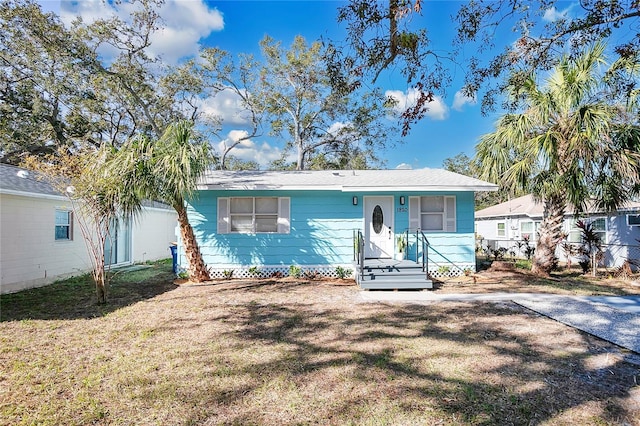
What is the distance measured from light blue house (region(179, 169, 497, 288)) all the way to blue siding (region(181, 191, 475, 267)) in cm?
3

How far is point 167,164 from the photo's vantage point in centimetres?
848

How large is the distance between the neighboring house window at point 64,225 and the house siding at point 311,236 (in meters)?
3.79

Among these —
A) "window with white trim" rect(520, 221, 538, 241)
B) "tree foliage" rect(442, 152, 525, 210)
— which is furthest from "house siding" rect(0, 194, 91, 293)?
"tree foliage" rect(442, 152, 525, 210)

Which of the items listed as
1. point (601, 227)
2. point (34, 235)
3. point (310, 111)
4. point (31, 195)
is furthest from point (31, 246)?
point (601, 227)

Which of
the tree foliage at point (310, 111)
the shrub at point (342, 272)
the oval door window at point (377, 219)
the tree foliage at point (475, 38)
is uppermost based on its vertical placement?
the tree foliage at point (310, 111)

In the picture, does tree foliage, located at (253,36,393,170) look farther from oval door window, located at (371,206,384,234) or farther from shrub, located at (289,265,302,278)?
shrub, located at (289,265,302,278)

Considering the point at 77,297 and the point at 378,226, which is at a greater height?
the point at 378,226

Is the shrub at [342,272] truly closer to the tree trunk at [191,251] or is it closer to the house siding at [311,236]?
the house siding at [311,236]

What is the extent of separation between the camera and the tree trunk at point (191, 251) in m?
9.74

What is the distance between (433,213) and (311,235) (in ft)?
12.8

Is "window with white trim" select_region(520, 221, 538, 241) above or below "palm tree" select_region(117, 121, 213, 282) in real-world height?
below

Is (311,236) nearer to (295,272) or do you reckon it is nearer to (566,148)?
(295,272)

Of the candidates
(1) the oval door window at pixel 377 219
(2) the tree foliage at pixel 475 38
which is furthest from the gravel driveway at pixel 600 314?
(1) the oval door window at pixel 377 219

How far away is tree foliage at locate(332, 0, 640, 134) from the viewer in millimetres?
4699
